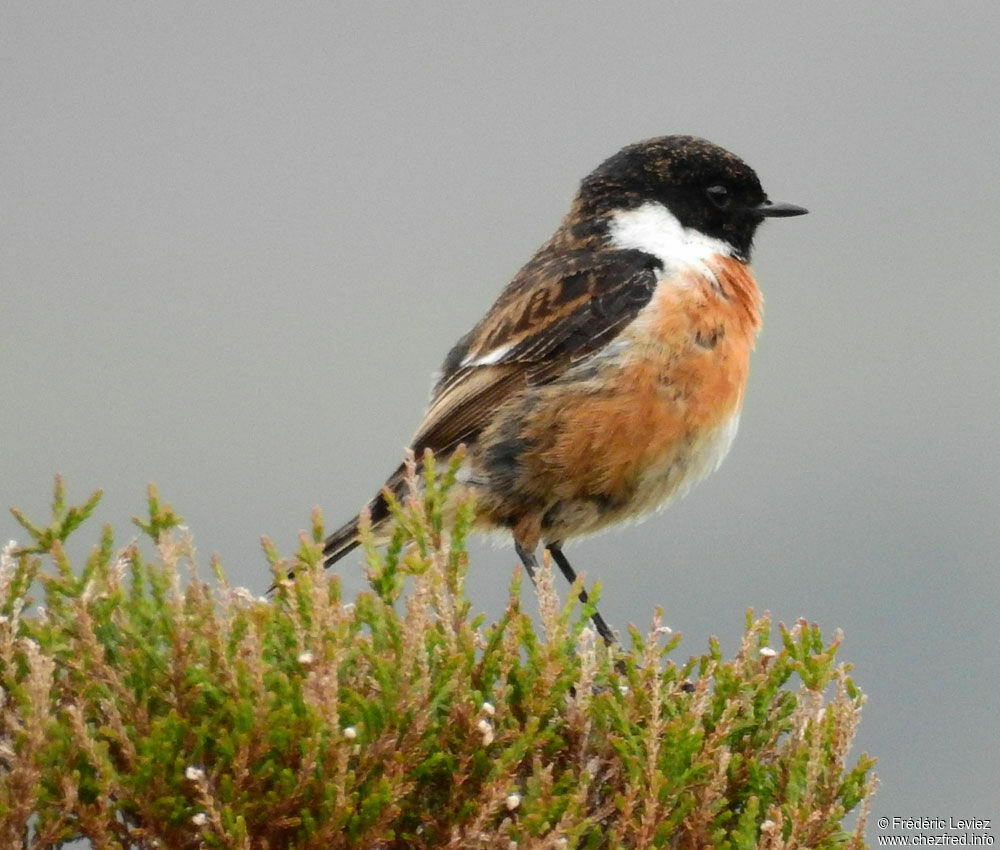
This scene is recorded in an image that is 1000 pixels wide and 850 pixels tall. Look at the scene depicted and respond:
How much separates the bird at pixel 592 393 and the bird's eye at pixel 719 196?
388 millimetres

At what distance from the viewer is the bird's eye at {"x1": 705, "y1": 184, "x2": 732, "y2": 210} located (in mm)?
6938

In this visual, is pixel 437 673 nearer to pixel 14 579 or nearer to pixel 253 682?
pixel 253 682

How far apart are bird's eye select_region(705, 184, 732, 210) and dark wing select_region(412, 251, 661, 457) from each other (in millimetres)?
683

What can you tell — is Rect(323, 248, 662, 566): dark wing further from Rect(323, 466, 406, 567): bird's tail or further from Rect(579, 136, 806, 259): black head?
Rect(579, 136, 806, 259): black head

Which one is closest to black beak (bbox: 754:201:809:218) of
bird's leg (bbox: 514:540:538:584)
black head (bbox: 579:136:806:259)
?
black head (bbox: 579:136:806:259)

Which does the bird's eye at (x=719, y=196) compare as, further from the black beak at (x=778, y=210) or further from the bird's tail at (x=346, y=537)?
the bird's tail at (x=346, y=537)

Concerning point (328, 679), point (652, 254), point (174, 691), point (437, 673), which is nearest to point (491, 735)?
point (437, 673)

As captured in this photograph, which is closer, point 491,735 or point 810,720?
point 491,735

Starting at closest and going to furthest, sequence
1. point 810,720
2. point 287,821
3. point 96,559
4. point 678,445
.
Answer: point 287,821 → point 96,559 → point 810,720 → point 678,445

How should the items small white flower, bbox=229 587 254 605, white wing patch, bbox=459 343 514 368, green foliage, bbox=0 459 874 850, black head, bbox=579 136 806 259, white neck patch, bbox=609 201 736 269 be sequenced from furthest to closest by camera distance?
black head, bbox=579 136 806 259
white neck patch, bbox=609 201 736 269
white wing patch, bbox=459 343 514 368
small white flower, bbox=229 587 254 605
green foliage, bbox=0 459 874 850

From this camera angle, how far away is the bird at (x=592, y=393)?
5875mm

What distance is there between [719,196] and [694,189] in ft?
0.40

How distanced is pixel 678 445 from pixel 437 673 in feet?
A: 8.41

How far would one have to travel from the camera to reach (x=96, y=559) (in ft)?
11.3
